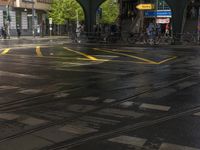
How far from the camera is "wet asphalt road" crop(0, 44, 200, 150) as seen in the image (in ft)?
18.3

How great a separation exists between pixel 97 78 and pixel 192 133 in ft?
21.1

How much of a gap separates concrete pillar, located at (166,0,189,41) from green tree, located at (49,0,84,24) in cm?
3729

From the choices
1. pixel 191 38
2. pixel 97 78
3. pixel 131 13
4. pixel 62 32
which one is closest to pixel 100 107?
pixel 97 78

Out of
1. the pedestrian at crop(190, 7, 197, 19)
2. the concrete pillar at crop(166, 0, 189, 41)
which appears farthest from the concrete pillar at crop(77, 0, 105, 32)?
the pedestrian at crop(190, 7, 197, 19)

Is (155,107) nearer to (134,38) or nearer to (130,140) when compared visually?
(130,140)

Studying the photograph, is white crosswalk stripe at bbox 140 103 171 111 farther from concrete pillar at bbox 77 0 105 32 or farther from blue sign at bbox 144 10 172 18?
blue sign at bbox 144 10 172 18

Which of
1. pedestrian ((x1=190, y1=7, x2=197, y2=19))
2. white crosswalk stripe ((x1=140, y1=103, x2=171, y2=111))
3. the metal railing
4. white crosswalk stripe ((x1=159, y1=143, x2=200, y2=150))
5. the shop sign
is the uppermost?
pedestrian ((x1=190, y1=7, x2=197, y2=19))

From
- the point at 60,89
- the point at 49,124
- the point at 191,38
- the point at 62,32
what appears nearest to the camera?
the point at 49,124

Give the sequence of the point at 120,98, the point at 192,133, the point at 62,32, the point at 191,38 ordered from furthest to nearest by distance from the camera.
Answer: the point at 62,32, the point at 191,38, the point at 120,98, the point at 192,133

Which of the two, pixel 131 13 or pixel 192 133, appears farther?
pixel 131 13

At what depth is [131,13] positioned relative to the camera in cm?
5262

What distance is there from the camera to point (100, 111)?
7.51 m

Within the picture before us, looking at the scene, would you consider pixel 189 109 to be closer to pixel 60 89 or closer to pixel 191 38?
pixel 60 89

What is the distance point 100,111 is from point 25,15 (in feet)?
198
